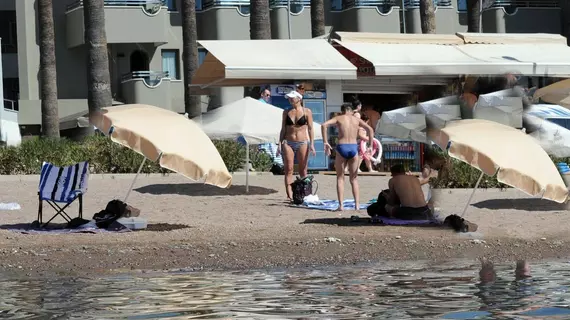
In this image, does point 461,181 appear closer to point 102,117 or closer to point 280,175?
point 280,175

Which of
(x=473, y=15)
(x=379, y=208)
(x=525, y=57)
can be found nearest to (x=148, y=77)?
(x=473, y=15)

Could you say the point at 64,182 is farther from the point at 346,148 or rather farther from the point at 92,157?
the point at 92,157

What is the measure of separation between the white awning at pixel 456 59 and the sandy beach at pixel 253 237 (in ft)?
18.5

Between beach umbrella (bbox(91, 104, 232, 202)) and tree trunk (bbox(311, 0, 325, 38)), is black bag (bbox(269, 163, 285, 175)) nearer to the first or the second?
beach umbrella (bbox(91, 104, 232, 202))

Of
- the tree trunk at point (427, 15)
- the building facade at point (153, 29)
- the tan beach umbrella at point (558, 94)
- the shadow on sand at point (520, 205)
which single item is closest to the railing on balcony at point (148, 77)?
the building facade at point (153, 29)

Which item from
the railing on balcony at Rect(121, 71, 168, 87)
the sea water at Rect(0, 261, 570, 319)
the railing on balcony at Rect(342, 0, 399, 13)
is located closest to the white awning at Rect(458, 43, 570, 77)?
the sea water at Rect(0, 261, 570, 319)

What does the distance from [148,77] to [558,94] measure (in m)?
22.5

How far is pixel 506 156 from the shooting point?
14.6 meters

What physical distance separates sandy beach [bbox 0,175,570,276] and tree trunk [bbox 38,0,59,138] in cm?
1323

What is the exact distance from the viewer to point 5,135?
36.1 metres

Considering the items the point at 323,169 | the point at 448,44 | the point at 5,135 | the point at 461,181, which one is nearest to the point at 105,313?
the point at 461,181

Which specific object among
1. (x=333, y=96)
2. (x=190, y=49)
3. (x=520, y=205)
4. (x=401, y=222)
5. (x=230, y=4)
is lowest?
(x=520, y=205)

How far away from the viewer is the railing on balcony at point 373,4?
44.4m

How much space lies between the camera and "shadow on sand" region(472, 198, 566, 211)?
18.3 meters
